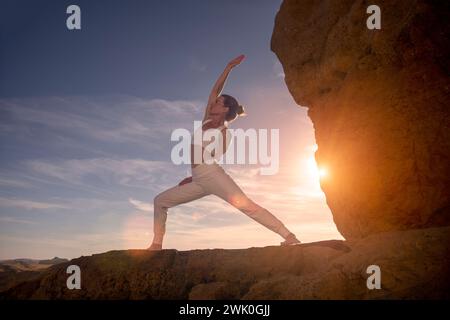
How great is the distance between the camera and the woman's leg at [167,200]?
20.3ft

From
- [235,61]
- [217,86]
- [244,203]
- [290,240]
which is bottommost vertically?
[290,240]

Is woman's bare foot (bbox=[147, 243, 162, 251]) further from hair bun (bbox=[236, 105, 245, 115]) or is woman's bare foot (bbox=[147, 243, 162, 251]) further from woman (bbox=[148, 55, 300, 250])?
hair bun (bbox=[236, 105, 245, 115])

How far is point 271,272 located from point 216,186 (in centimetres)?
170

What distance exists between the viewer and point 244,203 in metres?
5.78

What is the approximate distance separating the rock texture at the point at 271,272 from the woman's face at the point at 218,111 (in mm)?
2331

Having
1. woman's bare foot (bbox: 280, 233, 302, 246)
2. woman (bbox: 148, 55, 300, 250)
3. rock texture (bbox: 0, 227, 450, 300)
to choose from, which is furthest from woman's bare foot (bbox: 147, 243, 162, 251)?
woman's bare foot (bbox: 280, 233, 302, 246)

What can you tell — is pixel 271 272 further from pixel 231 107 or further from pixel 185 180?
pixel 231 107

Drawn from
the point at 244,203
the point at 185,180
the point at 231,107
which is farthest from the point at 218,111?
the point at 244,203

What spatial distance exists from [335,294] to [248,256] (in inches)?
72.2

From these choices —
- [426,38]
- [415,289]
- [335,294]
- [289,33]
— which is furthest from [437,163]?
[289,33]
